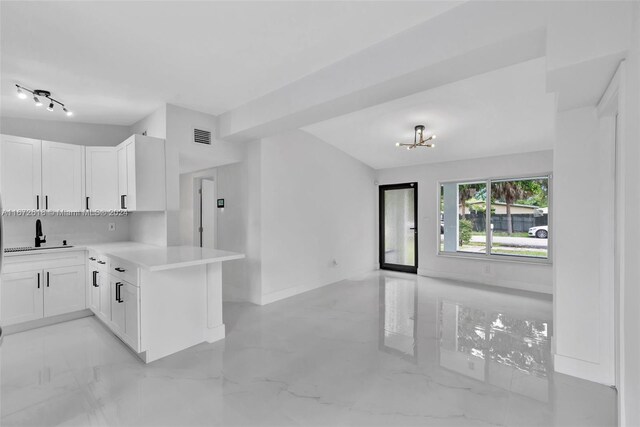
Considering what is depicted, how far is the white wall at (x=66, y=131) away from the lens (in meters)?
3.82

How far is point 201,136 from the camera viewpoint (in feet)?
13.6

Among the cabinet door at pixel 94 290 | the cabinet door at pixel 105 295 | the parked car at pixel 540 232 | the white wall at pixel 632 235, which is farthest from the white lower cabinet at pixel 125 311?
the parked car at pixel 540 232

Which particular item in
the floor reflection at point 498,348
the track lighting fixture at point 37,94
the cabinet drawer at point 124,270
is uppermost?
the track lighting fixture at point 37,94

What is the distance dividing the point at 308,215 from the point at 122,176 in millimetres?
2705

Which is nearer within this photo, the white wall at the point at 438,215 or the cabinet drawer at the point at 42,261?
the cabinet drawer at the point at 42,261

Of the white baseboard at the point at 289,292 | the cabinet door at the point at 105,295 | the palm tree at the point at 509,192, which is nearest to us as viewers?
the cabinet door at the point at 105,295

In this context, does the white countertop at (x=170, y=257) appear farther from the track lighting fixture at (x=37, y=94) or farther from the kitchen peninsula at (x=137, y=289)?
the track lighting fixture at (x=37, y=94)

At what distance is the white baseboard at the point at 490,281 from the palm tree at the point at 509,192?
87cm

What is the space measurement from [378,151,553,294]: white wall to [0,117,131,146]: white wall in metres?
5.03

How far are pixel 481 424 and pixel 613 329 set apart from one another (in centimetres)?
136

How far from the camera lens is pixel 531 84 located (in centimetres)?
327

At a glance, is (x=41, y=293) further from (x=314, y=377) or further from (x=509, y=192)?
(x=509, y=192)

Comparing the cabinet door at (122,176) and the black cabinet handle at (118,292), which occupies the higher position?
the cabinet door at (122,176)

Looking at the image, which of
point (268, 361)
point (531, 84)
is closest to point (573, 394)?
point (268, 361)
